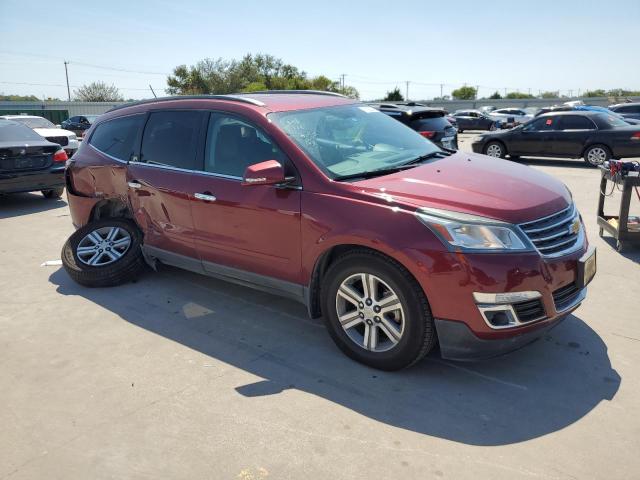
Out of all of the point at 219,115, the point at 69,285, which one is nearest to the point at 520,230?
the point at 219,115

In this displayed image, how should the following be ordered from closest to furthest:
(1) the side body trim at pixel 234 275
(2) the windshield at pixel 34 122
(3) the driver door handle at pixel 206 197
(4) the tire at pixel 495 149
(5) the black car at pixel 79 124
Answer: (1) the side body trim at pixel 234 275
(3) the driver door handle at pixel 206 197
(2) the windshield at pixel 34 122
(4) the tire at pixel 495 149
(5) the black car at pixel 79 124

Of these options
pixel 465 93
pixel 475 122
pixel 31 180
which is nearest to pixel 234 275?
pixel 31 180

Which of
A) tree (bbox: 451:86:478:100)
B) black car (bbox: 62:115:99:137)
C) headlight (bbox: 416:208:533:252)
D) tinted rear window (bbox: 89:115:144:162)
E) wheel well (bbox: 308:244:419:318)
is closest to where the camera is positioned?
headlight (bbox: 416:208:533:252)

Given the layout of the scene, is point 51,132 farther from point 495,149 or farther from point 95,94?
point 95,94

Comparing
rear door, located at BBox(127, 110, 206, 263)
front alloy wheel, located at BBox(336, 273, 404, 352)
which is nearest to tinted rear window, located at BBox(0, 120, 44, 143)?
rear door, located at BBox(127, 110, 206, 263)

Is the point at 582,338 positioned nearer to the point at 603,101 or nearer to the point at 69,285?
the point at 69,285

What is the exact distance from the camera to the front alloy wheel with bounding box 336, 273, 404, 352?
10.9 feet

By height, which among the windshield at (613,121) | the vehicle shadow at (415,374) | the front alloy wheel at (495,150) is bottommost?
the vehicle shadow at (415,374)

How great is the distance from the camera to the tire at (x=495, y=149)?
1518 cm

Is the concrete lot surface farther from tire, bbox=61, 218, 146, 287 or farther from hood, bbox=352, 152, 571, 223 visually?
hood, bbox=352, 152, 571, 223

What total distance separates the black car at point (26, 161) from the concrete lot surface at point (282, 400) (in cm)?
542

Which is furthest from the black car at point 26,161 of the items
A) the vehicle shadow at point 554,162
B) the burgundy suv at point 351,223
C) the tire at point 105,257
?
the vehicle shadow at point 554,162

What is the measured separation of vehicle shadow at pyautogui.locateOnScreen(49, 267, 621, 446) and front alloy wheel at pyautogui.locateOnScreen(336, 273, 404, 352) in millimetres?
225

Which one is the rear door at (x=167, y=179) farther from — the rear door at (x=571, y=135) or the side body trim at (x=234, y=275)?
the rear door at (x=571, y=135)
